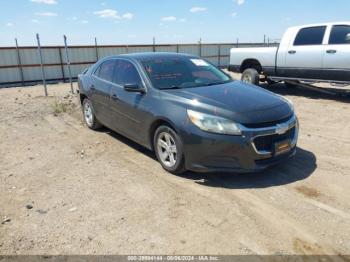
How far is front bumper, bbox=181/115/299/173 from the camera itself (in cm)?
408

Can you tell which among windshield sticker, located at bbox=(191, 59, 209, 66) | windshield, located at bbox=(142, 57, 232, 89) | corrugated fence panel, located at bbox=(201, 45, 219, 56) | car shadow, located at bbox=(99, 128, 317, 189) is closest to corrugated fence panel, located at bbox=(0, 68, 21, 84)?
corrugated fence panel, located at bbox=(201, 45, 219, 56)

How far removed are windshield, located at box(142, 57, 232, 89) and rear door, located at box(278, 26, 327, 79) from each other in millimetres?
4987

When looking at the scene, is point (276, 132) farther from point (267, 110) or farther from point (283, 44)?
point (283, 44)

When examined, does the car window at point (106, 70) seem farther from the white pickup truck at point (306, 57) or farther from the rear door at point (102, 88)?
the white pickup truck at point (306, 57)

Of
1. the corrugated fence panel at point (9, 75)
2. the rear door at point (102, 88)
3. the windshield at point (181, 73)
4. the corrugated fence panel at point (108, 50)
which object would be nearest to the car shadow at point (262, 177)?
the windshield at point (181, 73)

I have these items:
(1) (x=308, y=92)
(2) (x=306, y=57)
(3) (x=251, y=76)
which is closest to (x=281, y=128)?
(2) (x=306, y=57)

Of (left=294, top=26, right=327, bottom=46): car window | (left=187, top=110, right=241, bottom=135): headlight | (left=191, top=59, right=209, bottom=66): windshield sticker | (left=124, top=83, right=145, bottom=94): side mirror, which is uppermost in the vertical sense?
(left=294, top=26, right=327, bottom=46): car window

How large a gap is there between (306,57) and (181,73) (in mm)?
5898

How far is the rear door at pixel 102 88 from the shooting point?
6078 mm

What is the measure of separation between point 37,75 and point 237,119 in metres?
15.9

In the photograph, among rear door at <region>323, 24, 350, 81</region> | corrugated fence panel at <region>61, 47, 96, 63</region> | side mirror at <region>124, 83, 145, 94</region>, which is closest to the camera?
side mirror at <region>124, 83, 145, 94</region>

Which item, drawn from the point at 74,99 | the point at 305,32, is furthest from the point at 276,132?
the point at 74,99

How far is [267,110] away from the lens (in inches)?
172

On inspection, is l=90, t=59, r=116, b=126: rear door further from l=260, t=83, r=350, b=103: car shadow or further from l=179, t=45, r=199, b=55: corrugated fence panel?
l=179, t=45, r=199, b=55: corrugated fence panel
